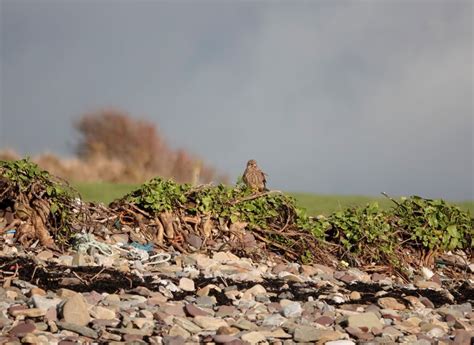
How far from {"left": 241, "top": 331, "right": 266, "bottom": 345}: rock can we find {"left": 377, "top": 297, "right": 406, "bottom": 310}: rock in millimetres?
1472

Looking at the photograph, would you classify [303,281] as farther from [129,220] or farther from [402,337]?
[129,220]

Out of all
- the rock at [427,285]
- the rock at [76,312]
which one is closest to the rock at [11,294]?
the rock at [76,312]

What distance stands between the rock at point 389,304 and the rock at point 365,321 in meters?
0.64

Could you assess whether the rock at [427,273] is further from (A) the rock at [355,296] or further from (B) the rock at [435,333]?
(B) the rock at [435,333]

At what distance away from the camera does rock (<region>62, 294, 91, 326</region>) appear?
4.82m

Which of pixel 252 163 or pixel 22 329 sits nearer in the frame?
pixel 22 329

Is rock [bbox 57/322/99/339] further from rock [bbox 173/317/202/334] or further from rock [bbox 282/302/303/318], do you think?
rock [bbox 282/302/303/318]

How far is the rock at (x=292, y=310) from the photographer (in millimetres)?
5348

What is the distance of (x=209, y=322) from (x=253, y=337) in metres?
0.37

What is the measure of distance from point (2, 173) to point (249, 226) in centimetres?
246

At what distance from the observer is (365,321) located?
5215 millimetres

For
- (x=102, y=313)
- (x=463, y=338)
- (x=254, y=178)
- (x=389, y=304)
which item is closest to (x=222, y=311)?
(x=102, y=313)

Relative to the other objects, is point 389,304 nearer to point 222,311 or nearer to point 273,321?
point 273,321

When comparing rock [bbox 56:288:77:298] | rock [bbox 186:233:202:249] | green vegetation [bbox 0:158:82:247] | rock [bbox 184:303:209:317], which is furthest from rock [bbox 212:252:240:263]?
rock [bbox 56:288:77:298]
